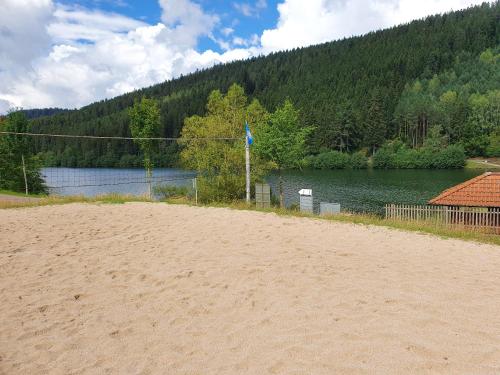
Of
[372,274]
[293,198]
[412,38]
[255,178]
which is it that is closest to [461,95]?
[412,38]

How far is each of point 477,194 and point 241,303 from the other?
15.5 metres

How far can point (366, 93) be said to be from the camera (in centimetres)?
11269

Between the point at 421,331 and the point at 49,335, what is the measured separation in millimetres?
3791

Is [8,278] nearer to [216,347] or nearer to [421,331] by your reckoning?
[216,347]

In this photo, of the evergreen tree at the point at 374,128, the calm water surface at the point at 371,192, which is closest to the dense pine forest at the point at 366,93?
the evergreen tree at the point at 374,128

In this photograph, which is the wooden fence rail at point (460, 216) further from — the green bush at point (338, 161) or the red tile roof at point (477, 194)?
the green bush at point (338, 161)

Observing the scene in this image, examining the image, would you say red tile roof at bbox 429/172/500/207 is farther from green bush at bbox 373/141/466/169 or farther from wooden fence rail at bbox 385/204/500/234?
green bush at bbox 373/141/466/169

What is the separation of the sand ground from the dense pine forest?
34.4 m

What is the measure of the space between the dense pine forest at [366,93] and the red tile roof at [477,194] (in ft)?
112

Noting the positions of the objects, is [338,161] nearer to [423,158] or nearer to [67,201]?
[423,158]

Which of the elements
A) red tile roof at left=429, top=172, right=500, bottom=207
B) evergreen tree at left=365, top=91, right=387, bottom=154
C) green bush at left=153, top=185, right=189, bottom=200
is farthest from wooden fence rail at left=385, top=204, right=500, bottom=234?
evergreen tree at left=365, top=91, right=387, bottom=154

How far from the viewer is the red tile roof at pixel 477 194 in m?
16.1

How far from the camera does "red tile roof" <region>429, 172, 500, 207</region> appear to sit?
16078 millimetres

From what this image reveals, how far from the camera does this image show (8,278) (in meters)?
5.42
